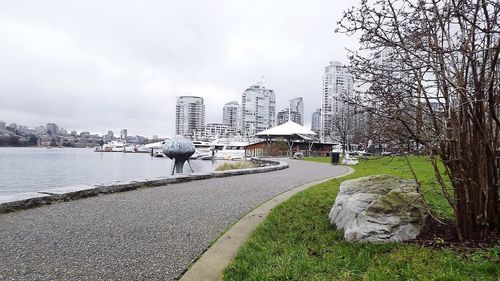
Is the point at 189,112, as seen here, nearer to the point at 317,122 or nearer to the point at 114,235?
the point at 317,122

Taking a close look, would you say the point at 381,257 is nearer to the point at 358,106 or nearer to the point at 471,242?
the point at 471,242

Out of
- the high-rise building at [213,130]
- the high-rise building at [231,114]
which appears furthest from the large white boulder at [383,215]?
the high-rise building at [231,114]

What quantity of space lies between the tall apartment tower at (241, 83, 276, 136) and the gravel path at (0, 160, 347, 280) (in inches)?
4899

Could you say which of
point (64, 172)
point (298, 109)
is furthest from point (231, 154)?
point (298, 109)

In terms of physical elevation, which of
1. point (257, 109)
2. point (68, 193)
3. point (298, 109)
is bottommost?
point (68, 193)

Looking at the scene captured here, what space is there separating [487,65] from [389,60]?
1.15 meters

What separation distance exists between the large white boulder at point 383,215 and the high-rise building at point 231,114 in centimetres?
14720

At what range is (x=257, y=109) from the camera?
13462 centimetres

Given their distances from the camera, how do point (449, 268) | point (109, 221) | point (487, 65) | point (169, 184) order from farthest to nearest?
1. point (169, 184)
2. point (109, 221)
3. point (487, 65)
4. point (449, 268)

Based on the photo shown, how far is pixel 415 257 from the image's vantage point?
383 centimetres

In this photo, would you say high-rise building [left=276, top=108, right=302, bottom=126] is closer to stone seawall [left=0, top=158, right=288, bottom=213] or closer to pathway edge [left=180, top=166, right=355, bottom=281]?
stone seawall [left=0, top=158, right=288, bottom=213]

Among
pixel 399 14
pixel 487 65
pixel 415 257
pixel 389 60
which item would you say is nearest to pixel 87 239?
pixel 415 257

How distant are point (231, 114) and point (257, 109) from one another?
1157 inches

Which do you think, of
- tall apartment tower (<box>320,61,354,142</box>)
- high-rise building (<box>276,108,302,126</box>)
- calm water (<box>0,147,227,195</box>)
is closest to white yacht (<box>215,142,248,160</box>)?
calm water (<box>0,147,227,195</box>)
